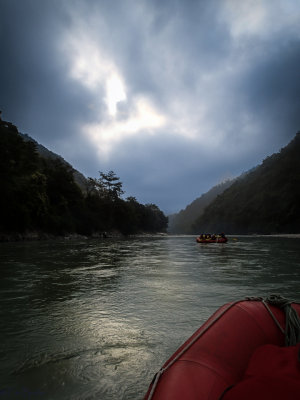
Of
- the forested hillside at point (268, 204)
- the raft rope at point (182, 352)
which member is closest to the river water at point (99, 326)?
the raft rope at point (182, 352)

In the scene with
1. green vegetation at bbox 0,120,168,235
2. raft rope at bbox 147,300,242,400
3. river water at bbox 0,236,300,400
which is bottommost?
river water at bbox 0,236,300,400

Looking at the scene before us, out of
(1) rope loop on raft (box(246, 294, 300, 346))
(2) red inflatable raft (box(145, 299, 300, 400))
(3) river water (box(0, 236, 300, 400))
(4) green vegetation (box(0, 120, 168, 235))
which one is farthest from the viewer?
(4) green vegetation (box(0, 120, 168, 235))

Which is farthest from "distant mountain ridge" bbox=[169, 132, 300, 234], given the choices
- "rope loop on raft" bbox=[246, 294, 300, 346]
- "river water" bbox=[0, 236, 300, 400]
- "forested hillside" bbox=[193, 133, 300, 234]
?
"rope loop on raft" bbox=[246, 294, 300, 346]

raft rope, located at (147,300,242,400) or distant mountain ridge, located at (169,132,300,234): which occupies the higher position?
distant mountain ridge, located at (169,132,300,234)

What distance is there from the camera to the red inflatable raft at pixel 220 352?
1.59m

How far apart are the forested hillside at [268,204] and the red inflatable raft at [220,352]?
261 ft

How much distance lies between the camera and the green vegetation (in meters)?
38.5

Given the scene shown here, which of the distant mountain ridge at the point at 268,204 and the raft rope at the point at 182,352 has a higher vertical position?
the distant mountain ridge at the point at 268,204

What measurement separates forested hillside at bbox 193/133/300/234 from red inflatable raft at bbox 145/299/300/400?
79479mm

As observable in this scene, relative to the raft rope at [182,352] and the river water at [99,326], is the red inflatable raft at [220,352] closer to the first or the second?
the raft rope at [182,352]

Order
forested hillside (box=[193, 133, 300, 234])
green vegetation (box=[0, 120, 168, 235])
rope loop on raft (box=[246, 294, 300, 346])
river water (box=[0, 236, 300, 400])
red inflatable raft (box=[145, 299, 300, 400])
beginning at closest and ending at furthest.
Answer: red inflatable raft (box=[145, 299, 300, 400])
rope loop on raft (box=[246, 294, 300, 346])
river water (box=[0, 236, 300, 400])
green vegetation (box=[0, 120, 168, 235])
forested hillside (box=[193, 133, 300, 234])

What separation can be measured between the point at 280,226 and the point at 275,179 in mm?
22900

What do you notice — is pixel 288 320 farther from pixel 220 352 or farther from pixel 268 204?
pixel 268 204

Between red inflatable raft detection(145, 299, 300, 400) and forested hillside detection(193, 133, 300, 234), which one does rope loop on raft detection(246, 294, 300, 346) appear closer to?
red inflatable raft detection(145, 299, 300, 400)
